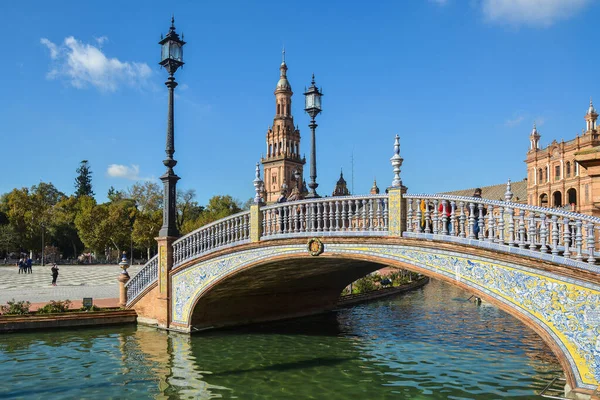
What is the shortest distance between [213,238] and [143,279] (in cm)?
407

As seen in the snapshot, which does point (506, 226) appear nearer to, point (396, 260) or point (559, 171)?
point (396, 260)

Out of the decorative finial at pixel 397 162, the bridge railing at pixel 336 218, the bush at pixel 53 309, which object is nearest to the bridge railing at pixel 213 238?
the bridge railing at pixel 336 218

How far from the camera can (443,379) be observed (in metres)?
10.8

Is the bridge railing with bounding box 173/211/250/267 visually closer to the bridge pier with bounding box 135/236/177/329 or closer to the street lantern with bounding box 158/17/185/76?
the bridge pier with bounding box 135/236/177/329

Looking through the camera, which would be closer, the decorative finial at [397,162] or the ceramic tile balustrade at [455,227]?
the ceramic tile balustrade at [455,227]

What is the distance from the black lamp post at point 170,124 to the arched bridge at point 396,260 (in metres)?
0.76

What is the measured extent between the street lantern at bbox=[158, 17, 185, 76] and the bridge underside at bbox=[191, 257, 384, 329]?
6928 mm

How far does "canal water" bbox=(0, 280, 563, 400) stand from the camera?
10148 mm

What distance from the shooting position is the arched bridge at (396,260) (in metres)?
7.90

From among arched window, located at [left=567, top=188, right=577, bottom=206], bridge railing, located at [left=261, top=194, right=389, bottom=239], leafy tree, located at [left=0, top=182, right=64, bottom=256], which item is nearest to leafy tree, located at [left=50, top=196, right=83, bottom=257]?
leafy tree, located at [left=0, top=182, right=64, bottom=256]

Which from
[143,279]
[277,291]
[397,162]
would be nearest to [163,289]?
[143,279]

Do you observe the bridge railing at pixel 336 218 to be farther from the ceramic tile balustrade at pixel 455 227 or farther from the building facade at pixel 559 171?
the building facade at pixel 559 171

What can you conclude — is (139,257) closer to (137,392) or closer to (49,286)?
(49,286)

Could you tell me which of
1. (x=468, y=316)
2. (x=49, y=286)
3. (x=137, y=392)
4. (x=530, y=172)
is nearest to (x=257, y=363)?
(x=137, y=392)
